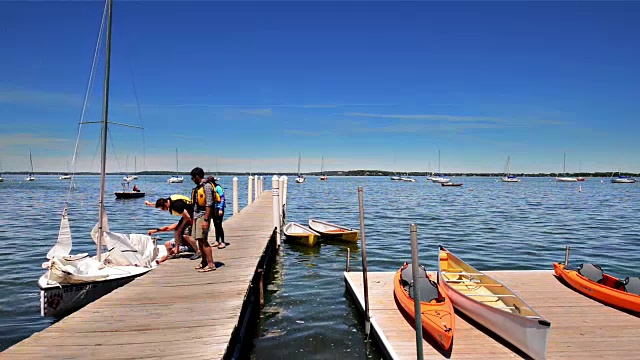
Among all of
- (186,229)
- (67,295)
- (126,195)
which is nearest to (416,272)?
(186,229)

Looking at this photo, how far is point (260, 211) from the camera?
22.2 m

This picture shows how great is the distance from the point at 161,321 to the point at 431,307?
183 inches

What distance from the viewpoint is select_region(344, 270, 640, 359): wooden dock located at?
6.68 metres

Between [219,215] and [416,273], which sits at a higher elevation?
[219,215]

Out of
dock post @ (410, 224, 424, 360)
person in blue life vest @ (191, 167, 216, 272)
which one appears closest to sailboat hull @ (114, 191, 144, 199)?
person in blue life vest @ (191, 167, 216, 272)

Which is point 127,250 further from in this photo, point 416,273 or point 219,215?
point 416,273

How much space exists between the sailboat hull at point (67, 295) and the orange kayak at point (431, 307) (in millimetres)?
6406

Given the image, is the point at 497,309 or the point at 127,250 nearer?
the point at 497,309

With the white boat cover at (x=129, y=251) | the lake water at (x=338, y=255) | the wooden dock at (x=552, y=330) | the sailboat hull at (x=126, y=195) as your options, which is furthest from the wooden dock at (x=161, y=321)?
the sailboat hull at (x=126, y=195)

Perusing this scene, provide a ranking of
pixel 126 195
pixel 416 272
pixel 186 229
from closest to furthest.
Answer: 1. pixel 416 272
2. pixel 186 229
3. pixel 126 195

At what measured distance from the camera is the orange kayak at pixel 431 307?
6668 mm

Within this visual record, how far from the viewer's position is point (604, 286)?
916 centimetres

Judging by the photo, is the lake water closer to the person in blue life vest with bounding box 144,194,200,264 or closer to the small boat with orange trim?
the small boat with orange trim

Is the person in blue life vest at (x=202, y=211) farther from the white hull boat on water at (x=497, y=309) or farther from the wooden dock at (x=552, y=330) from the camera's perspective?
the white hull boat on water at (x=497, y=309)
